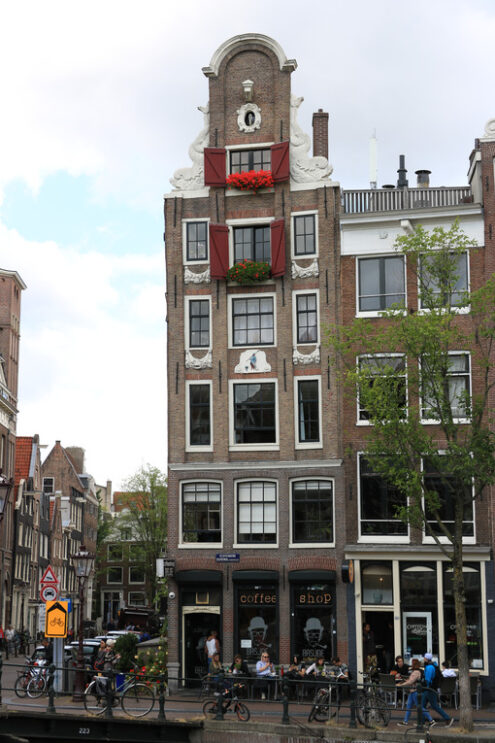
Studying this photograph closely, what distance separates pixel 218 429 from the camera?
3856 centimetres

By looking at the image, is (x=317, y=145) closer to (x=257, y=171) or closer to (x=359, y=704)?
(x=257, y=171)

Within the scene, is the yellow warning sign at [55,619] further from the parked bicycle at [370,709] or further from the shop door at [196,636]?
the shop door at [196,636]

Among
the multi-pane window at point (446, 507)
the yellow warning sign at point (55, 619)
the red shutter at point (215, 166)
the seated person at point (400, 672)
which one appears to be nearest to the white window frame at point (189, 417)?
the red shutter at point (215, 166)

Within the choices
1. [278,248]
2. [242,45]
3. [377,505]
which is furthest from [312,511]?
[242,45]

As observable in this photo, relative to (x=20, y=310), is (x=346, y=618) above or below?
below

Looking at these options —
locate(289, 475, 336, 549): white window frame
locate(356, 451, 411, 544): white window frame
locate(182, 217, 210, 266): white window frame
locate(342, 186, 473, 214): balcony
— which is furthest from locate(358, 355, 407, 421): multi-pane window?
locate(342, 186, 473, 214): balcony

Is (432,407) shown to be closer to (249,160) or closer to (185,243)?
(185,243)

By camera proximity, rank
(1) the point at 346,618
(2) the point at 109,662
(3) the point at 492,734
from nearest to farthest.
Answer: (3) the point at 492,734, (2) the point at 109,662, (1) the point at 346,618

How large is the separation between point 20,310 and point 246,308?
38.5 meters

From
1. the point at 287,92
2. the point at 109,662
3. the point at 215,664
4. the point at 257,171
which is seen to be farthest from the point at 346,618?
the point at 287,92

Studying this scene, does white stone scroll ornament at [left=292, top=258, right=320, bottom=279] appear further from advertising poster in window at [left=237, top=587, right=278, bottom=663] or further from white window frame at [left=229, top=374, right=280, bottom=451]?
advertising poster in window at [left=237, top=587, right=278, bottom=663]

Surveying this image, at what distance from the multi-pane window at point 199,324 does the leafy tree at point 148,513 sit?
42.1 metres

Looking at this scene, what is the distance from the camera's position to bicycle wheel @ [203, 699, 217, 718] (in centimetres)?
2748

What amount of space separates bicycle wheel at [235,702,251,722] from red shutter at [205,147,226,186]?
19.7m
